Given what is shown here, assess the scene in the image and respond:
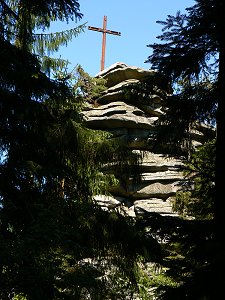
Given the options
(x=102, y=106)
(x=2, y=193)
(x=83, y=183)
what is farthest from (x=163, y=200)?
(x=2, y=193)

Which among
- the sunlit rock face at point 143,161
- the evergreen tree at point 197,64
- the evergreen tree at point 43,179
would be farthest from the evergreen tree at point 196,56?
the sunlit rock face at point 143,161

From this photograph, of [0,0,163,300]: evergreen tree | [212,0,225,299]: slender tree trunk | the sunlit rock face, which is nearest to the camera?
[212,0,225,299]: slender tree trunk

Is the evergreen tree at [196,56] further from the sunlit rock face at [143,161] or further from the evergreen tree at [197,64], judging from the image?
the sunlit rock face at [143,161]

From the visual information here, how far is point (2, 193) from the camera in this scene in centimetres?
600

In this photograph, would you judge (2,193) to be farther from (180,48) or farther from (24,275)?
(180,48)

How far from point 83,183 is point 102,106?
40.5ft

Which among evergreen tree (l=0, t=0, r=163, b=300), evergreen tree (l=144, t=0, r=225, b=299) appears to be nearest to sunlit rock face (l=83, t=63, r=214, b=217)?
evergreen tree (l=0, t=0, r=163, b=300)

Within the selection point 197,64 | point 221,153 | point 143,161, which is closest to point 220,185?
point 221,153

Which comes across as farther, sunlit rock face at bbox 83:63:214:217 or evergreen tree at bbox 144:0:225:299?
sunlit rock face at bbox 83:63:214:217

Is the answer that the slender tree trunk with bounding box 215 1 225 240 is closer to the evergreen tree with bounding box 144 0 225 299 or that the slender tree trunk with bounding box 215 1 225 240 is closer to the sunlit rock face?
the evergreen tree with bounding box 144 0 225 299

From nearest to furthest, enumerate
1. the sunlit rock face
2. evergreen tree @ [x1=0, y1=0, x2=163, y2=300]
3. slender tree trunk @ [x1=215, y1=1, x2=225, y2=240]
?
slender tree trunk @ [x1=215, y1=1, x2=225, y2=240] < evergreen tree @ [x1=0, y1=0, x2=163, y2=300] < the sunlit rock face

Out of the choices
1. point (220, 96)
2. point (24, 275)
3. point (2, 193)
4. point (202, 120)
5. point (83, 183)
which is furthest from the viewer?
point (83, 183)

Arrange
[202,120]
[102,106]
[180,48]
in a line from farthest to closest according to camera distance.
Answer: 1. [102,106]
2. [202,120]
3. [180,48]

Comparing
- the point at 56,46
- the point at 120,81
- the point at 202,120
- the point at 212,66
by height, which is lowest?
the point at 202,120
